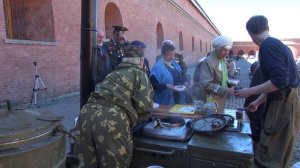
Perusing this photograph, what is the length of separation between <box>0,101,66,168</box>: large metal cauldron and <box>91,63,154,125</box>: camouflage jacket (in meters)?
0.80

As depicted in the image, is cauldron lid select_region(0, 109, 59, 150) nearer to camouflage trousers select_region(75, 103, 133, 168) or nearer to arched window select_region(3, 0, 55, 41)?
camouflage trousers select_region(75, 103, 133, 168)

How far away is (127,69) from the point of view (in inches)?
107

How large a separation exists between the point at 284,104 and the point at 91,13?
7.34 feet

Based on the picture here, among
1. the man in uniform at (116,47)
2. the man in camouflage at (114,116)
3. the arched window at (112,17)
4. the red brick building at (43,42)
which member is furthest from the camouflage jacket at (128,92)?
the arched window at (112,17)

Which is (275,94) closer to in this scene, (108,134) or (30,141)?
(108,134)

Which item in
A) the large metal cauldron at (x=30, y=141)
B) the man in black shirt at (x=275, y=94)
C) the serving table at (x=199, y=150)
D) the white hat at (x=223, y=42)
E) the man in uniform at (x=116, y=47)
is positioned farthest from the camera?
the man in uniform at (x=116, y=47)

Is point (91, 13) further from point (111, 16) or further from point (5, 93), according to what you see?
point (111, 16)

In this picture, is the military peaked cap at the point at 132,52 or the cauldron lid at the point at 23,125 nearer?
the cauldron lid at the point at 23,125

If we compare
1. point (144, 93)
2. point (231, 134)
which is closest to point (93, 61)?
point (144, 93)

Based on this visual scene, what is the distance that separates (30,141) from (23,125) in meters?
0.15

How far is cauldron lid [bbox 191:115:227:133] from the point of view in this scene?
8.20 ft

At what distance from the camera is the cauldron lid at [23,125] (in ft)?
4.91

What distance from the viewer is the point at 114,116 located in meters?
2.55

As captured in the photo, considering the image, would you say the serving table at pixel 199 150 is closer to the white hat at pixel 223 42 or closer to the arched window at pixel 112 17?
the white hat at pixel 223 42
